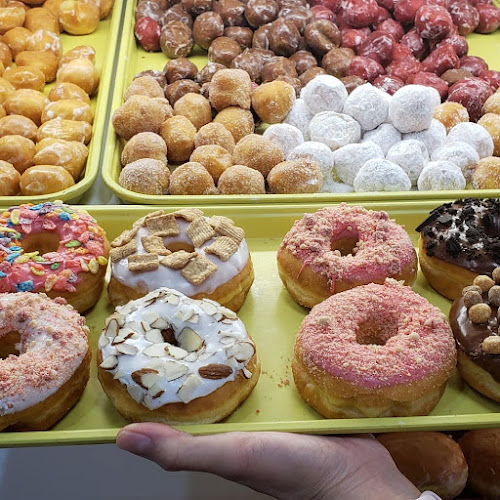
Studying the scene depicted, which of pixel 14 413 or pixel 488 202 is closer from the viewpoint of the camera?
pixel 14 413

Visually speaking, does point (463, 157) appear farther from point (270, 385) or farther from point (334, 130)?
point (270, 385)

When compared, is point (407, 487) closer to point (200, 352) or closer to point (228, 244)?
point (200, 352)

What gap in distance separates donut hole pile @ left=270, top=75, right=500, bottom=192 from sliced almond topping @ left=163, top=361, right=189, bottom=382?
1.10m

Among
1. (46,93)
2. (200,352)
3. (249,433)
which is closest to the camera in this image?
(249,433)

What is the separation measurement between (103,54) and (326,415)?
2.18 m

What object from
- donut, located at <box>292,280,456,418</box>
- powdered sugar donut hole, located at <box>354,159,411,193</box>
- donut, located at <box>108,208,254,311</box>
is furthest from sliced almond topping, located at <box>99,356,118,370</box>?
powdered sugar donut hole, located at <box>354,159,411,193</box>

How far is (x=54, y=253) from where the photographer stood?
5.74 feet

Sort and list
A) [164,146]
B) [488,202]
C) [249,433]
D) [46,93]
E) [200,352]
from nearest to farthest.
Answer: [249,433] → [200,352] → [488,202] → [164,146] → [46,93]

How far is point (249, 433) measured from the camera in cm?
134

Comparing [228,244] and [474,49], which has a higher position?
[474,49]

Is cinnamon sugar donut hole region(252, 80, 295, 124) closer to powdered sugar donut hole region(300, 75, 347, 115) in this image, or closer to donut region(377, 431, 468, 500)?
powdered sugar donut hole region(300, 75, 347, 115)

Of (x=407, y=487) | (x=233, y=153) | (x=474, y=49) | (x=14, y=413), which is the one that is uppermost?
(x=474, y=49)

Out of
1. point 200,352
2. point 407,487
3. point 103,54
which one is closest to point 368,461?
point 407,487

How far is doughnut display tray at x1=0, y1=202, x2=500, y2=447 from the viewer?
4.58ft
